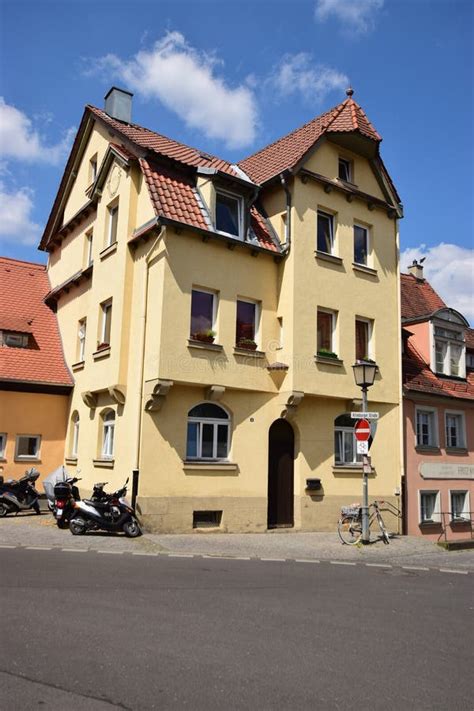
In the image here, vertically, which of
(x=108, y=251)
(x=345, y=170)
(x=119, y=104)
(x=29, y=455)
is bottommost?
(x=29, y=455)

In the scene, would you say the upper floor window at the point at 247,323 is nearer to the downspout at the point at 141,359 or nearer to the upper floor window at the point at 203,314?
the upper floor window at the point at 203,314

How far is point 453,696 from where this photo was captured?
513cm

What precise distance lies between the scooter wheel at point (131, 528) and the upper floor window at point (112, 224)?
8424 mm

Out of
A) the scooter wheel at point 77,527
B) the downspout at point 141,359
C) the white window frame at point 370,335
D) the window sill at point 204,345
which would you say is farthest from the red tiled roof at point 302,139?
the scooter wheel at point 77,527

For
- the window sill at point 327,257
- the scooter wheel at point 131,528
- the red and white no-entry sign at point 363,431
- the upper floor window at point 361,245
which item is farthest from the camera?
the upper floor window at point 361,245

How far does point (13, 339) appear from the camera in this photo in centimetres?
2102

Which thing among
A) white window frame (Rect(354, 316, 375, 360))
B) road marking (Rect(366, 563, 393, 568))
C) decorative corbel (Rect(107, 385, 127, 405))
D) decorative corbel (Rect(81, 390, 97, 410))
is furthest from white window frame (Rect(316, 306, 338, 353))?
road marking (Rect(366, 563, 393, 568))

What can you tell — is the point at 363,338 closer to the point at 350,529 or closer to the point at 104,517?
the point at 350,529

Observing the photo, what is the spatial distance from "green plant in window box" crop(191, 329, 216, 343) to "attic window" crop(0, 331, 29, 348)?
8.06 m

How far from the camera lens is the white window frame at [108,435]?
17.1 meters

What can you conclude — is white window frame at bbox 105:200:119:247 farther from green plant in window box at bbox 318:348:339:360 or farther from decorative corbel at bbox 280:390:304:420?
decorative corbel at bbox 280:390:304:420

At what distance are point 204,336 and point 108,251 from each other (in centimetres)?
443

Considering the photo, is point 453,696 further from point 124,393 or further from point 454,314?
point 454,314

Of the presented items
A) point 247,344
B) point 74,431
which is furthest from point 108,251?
point 74,431
